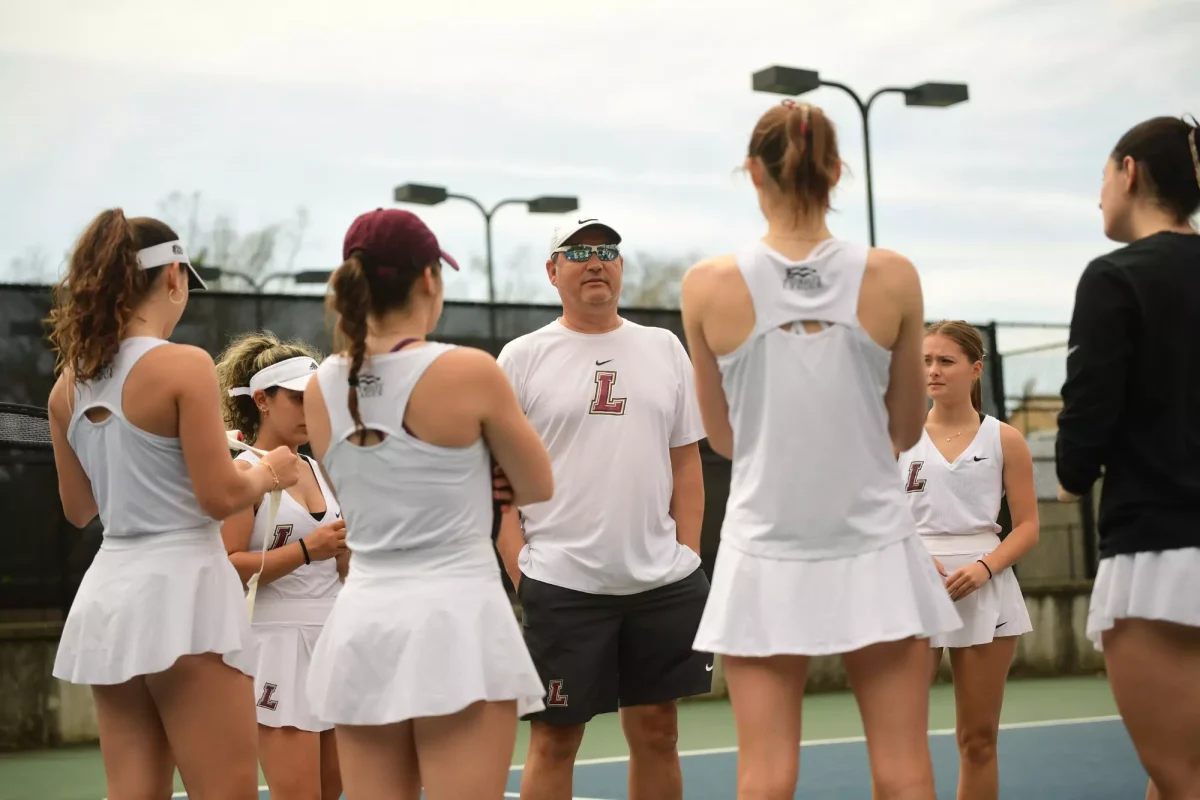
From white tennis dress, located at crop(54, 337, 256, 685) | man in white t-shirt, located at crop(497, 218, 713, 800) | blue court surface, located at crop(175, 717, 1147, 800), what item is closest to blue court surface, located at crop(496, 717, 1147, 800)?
blue court surface, located at crop(175, 717, 1147, 800)

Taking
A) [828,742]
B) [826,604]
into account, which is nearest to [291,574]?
[826,604]

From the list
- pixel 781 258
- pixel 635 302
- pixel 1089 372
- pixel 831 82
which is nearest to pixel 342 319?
pixel 781 258

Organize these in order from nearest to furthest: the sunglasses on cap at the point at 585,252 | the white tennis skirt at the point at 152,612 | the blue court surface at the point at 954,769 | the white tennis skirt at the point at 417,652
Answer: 1. the white tennis skirt at the point at 417,652
2. the white tennis skirt at the point at 152,612
3. the sunglasses on cap at the point at 585,252
4. the blue court surface at the point at 954,769

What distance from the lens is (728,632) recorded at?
3133 mm

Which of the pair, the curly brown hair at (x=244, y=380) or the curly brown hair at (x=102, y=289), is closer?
the curly brown hair at (x=102, y=289)

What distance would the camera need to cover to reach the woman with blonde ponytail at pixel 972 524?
488 centimetres

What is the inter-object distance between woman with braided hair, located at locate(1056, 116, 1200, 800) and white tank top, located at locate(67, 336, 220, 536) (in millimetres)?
1986

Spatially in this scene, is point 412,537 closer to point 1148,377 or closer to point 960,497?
point 1148,377

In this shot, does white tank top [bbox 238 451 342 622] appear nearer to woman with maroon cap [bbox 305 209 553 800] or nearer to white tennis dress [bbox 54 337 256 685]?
white tennis dress [bbox 54 337 256 685]

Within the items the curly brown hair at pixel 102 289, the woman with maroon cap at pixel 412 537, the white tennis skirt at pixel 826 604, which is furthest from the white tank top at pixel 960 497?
the curly brown hair at pixel 102 289

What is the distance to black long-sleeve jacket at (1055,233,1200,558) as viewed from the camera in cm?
313

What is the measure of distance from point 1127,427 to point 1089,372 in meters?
0.16

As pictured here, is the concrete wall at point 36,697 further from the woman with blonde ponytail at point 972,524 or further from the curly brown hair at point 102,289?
the curly brown hair at point 102,289

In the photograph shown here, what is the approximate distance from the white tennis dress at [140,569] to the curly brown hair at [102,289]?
0.05 metres
